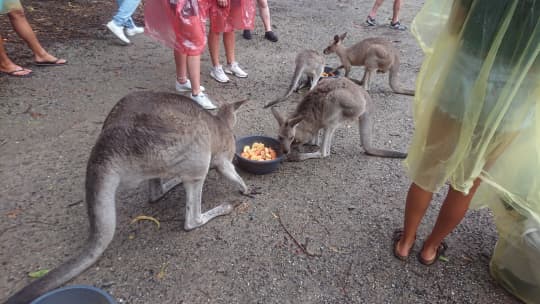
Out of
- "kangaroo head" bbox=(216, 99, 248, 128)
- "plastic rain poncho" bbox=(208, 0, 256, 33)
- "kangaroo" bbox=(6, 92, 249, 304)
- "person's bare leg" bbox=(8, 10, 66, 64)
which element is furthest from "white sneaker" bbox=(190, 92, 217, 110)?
"person's bare leg" bbox=(8, 10, 66, 64)

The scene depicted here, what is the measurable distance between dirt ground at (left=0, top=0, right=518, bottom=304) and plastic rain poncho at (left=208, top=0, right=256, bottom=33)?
2.45 feet

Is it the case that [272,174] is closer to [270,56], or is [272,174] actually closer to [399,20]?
[270,56]

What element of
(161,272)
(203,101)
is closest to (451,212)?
(161,272)

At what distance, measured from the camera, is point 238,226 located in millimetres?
2531

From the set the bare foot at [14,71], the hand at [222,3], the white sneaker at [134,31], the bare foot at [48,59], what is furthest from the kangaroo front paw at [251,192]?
the white sneaker at [134,31]

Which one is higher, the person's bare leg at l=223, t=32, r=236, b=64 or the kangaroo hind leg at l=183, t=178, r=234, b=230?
the person's bare leg at l=223, t=32, r=236, b=64

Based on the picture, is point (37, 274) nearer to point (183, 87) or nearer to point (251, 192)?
point (251, 192)

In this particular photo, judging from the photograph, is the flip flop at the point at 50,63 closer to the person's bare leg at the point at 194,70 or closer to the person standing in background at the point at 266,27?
the person's bare leg at the point at 194,70

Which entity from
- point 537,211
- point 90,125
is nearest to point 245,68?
point 90,125

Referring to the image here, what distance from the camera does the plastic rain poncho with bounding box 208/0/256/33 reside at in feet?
13.2

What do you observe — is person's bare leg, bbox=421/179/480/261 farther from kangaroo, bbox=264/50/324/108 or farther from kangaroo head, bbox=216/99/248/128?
kangaroo, bbox=264/50/324/108

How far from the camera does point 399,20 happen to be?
7.12 metres

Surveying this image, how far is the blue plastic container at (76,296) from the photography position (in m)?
1.76

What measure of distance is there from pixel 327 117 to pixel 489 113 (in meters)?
1.70
